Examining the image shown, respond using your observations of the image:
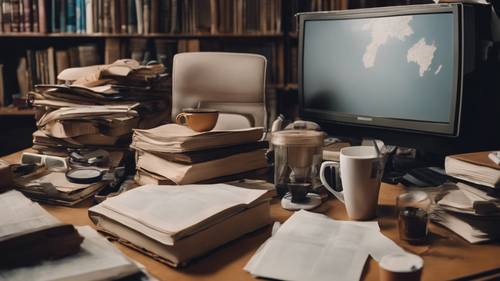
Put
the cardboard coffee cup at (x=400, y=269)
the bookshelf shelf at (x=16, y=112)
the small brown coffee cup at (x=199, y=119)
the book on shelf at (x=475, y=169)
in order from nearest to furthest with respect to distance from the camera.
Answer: the cardboard coffee cup at (x=400, y=269), the book on shelf at (x=475, y=169), the small brown coffee cup at (x=199, y=119), the bookshelf shelf at (x=16, y=112)

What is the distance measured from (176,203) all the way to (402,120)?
0.75m

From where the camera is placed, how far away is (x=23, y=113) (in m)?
3.01

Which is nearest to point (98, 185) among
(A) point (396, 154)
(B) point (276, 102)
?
(A) point (396, 154)

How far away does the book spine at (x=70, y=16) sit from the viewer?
298cm

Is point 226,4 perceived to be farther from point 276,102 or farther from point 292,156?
point 292,156

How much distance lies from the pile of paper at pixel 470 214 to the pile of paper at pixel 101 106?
34.3 inches

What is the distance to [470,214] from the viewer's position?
101 cm

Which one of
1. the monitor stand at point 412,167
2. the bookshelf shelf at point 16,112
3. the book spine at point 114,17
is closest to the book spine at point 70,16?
the book spine at point 114,17

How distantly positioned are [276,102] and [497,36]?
1618mm

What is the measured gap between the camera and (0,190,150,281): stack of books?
0.81 meters

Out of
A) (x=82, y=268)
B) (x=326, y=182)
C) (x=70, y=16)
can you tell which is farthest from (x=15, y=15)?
(x=82, y=268)

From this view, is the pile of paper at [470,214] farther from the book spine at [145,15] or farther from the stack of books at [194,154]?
the book spine at [145,15]

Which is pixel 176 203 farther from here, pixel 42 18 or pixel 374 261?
pixel 42 18

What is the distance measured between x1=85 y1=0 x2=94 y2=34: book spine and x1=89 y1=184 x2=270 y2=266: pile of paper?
203 cm
